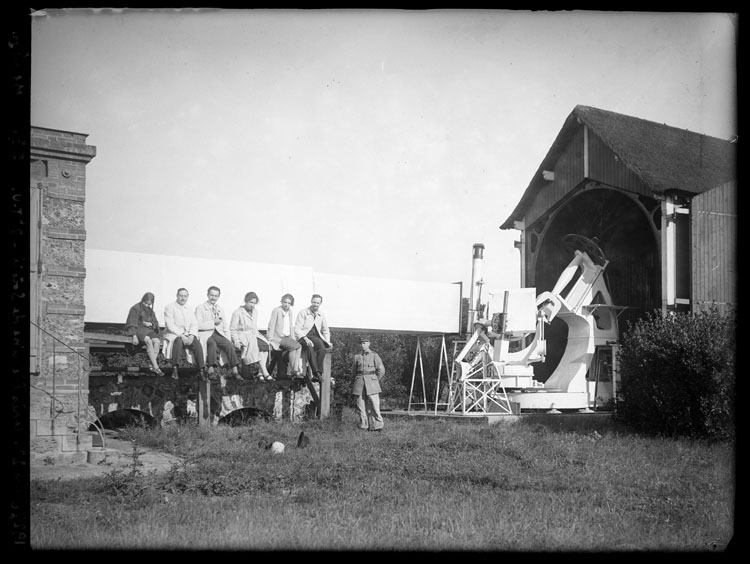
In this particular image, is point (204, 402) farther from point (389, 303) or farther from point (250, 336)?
point (389, 303)

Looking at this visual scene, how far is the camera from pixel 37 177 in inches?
413

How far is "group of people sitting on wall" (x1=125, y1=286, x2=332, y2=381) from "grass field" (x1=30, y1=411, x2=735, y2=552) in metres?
1.47

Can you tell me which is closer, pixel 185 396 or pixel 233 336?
pixel 185 396

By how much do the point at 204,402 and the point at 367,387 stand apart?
2852mm

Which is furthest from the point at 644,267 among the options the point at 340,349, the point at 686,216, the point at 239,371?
the point at 239,371

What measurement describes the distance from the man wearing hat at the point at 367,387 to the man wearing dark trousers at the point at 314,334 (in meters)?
0.84

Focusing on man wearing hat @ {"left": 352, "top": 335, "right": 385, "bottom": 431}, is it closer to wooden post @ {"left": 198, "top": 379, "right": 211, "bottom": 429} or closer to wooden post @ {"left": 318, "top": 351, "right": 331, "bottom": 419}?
wooden post @ {"left": 318, "top": 351, "right": 331, "bottom": 419}

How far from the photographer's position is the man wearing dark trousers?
15.1m

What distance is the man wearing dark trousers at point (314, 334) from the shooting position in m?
15.1

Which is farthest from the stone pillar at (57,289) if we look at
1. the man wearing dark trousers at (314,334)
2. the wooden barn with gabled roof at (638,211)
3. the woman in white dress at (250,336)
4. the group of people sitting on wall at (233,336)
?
the wooden barn with gabled roof at (638,211)

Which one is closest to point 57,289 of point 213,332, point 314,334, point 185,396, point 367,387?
point 213,332

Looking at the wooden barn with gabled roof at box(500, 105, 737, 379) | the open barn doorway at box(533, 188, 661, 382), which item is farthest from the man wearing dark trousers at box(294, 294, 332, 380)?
the open barn doorway at box(533, 188, 661, 382)

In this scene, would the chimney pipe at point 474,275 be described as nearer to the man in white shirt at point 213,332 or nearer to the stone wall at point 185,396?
the stone wall at point 185,396

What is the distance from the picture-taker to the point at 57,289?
415 inches
